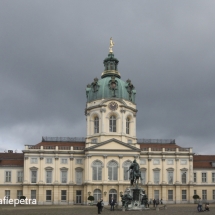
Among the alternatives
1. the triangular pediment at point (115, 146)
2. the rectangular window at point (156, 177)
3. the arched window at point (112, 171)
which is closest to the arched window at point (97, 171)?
the arched window at point (112, 171)

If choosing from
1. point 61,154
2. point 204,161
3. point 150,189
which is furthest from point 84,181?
point 204,161

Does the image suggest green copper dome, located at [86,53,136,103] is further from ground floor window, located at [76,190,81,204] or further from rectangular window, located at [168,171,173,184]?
ground floor window, located at [76,190,81,204]

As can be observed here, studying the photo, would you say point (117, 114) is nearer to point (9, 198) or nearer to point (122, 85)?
point (122, 85)

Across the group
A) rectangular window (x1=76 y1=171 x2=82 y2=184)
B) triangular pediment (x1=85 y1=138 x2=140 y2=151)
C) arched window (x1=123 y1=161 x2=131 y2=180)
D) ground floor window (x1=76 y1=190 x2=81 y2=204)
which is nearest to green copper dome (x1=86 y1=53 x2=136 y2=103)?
triangular pediment (x1=85 y1=138 x2=140 y2=151)

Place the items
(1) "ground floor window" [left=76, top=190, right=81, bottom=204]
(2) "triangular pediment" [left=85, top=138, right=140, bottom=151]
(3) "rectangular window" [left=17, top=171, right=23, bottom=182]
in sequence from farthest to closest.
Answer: (3) "rectangular window" [left=17, top=171, right=23, bottom=182], (1) "ground floor window" [left=76, top=190, right=81, bottom=204], (2) "triangular pediment" [left=85, top=138, right=140, bottom=151]

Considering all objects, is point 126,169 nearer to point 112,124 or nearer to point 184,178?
point 112,124

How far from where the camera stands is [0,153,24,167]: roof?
76.6m

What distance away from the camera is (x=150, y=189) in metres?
75.8

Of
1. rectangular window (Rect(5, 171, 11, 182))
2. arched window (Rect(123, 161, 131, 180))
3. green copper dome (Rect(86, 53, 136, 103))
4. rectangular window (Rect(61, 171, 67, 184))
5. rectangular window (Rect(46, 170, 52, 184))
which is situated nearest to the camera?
arched window (Rect(123, 161, 131, 180))

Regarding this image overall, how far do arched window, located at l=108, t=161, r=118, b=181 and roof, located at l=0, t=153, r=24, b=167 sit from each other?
17.1 m

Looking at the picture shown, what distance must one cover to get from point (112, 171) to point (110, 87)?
15.9m

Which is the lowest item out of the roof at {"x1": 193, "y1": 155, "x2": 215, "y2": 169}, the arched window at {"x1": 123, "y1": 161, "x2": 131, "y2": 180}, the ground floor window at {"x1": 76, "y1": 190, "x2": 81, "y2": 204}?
the ground floor window at {"x1": 76, "y1": 190, "x2": 81, "y2": 204}

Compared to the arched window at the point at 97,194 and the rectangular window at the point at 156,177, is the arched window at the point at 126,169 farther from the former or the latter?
the rectangular window at the point at 156,177

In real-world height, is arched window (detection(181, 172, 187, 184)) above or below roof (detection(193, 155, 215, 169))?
below
